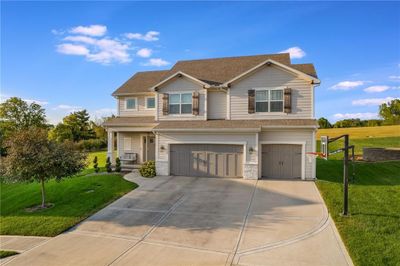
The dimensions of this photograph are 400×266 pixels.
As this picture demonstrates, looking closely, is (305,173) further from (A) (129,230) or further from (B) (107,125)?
(B) (107,125)

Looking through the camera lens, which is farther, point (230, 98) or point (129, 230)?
point (230, 98)

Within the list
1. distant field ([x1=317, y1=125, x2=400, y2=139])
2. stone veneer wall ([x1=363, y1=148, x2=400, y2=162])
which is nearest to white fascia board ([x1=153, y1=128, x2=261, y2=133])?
stone veneer wall ([x1=363, y1=148, x2=400, y2=162])

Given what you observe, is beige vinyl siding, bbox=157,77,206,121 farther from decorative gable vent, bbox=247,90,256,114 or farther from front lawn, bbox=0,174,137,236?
front lawn, bbox=0,174,137,236

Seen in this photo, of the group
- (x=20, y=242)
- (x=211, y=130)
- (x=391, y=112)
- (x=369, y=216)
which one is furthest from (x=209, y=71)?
(x=391, y=112)

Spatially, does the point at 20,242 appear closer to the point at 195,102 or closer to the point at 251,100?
the point at 195,102

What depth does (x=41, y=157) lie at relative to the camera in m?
11.8

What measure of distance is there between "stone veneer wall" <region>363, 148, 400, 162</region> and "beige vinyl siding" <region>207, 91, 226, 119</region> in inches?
583

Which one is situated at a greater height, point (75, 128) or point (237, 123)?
point (237, 123)

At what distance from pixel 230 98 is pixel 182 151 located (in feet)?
15.9

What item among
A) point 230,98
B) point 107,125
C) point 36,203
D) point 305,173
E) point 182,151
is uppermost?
point 230,98

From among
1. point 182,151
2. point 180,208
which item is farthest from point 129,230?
point 182,151

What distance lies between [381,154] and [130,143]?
874 inches

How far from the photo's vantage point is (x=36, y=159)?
38.5 ft

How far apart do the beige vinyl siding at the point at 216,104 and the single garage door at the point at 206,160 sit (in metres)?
2.41
